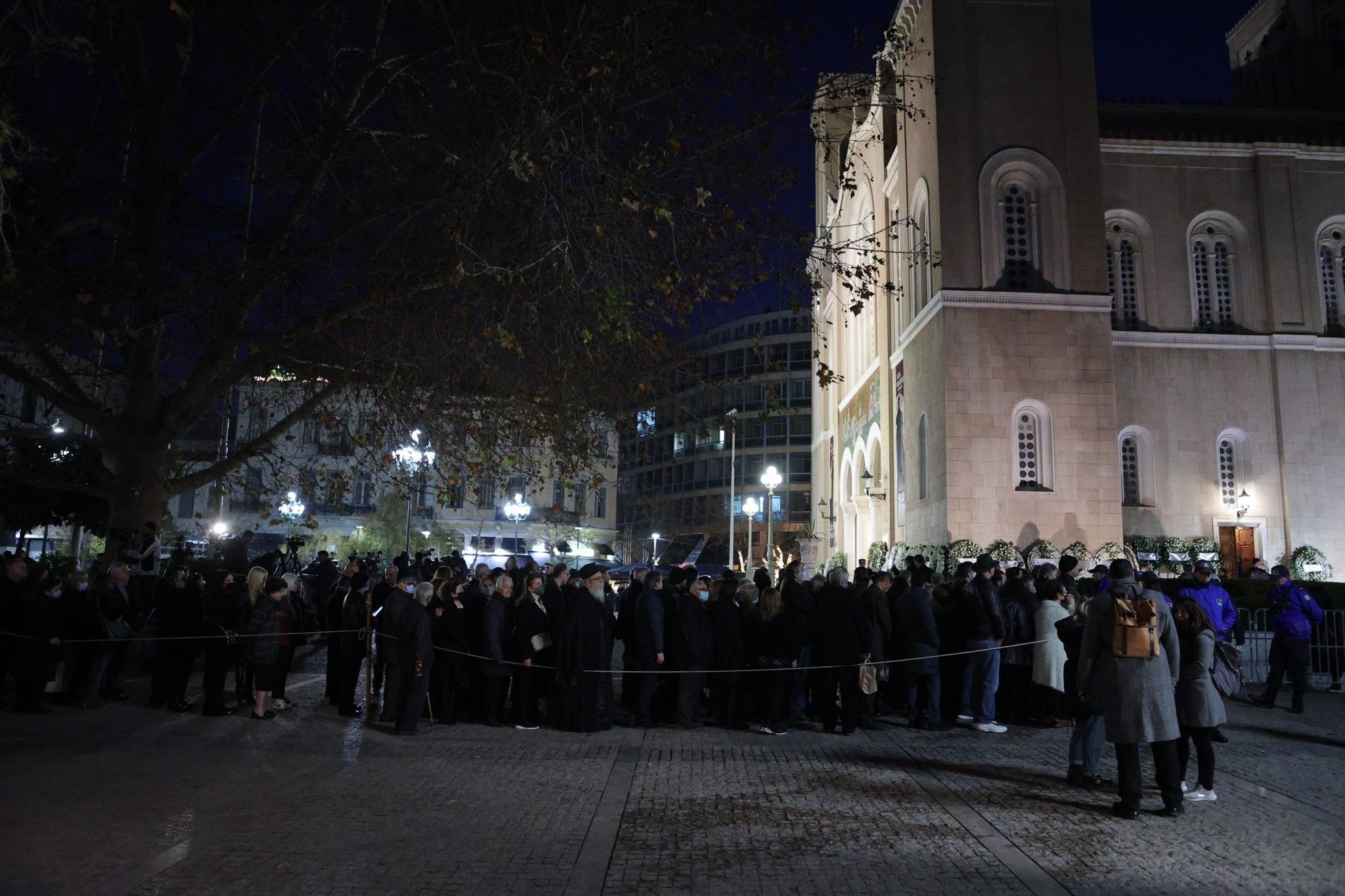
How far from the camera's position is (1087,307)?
95.4 feet

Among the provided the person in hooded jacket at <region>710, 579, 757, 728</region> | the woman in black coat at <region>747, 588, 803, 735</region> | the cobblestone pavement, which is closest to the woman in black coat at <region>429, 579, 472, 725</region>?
the cobblestone pavement

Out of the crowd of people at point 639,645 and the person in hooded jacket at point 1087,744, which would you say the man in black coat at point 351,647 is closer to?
the crowd of people at point 639,645

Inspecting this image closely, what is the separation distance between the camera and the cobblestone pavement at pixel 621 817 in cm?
588

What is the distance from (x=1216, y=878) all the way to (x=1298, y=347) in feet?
110

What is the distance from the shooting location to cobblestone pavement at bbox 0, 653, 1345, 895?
19.3ft

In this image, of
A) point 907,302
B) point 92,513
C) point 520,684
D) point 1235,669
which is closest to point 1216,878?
point 1235,669

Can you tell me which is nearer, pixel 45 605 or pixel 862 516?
pixel 45 605

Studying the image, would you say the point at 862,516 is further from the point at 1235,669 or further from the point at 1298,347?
the point at 1235,669

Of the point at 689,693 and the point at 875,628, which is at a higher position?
the point at 875,628

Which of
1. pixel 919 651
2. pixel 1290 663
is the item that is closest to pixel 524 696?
pixel 919 651

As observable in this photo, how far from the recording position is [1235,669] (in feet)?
29.9

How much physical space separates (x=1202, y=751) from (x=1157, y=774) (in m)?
0.74

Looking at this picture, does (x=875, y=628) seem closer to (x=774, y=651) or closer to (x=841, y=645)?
(x=841, y=645)

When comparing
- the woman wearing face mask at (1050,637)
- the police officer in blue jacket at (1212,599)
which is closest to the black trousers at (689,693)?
the woman wearing face mask at (1050,637)
